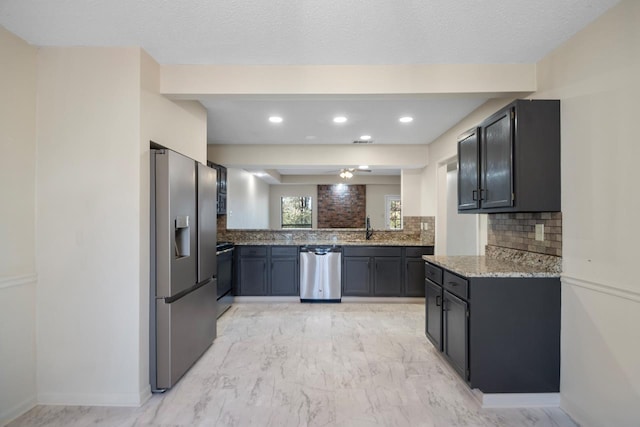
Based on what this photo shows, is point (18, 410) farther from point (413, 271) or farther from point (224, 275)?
point (413, 271)

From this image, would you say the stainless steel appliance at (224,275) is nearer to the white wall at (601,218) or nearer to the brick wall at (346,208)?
the white wall at (601,218)

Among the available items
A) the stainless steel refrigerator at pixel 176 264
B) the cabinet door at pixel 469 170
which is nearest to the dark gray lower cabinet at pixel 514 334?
the cabinet door at pixel 469 170

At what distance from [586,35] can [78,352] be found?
3.74m

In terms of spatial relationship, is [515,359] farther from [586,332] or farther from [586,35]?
[586,35]

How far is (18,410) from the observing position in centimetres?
213

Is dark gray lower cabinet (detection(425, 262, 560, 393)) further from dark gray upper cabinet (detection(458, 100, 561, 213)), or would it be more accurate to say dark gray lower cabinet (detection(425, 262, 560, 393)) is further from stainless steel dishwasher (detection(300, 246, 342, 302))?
stainless steel dishwasher (detection(300, 246, 342, 302))

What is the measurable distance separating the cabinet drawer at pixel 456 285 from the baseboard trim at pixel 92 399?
2277 millimetres

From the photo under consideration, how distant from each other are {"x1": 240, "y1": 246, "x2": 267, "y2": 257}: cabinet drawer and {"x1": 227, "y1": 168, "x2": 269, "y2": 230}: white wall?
81cm

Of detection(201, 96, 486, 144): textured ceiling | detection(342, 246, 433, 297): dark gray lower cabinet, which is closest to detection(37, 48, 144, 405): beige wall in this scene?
detection(201, 96, 486, 144): textured ceiling

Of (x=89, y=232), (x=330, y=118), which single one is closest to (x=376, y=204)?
(x=330, y=118)

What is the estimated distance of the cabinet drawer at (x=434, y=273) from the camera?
2.84 metres

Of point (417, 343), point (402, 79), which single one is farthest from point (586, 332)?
point (402, 79)

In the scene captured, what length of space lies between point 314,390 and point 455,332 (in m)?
1.11

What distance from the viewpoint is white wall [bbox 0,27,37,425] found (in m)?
2.06
